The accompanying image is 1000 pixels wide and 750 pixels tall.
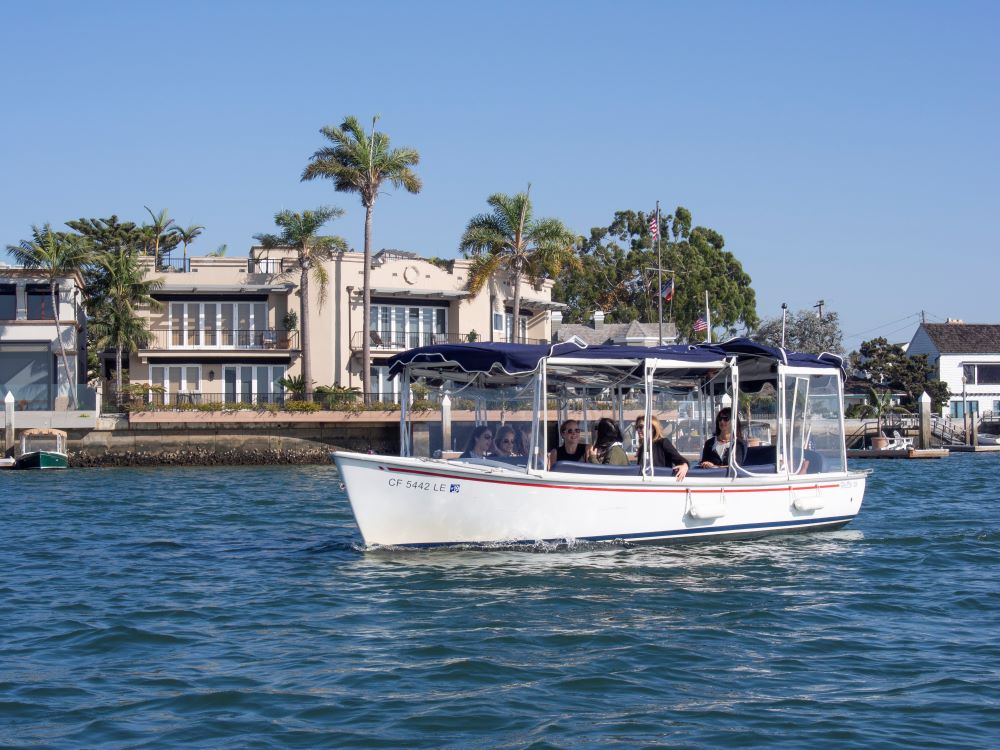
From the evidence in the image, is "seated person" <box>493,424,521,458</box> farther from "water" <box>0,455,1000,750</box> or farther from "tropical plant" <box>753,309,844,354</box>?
"tropical plant" <box>753,309,844,354</box>

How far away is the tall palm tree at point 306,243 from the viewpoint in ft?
176

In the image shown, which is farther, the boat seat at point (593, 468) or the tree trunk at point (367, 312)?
the tree trunk at point (367, 312)

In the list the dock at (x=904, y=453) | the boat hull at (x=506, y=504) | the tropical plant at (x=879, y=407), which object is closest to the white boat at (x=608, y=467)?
the boat hull at (x=506, y=504)

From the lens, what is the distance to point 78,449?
152 feet

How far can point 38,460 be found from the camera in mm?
43438

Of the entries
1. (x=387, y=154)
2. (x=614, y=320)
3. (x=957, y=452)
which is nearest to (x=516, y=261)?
(x=387, y=154)

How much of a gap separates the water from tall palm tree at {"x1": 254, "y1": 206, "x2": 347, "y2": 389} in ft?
112

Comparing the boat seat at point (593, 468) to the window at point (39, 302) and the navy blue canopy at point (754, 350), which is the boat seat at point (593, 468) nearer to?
the navy blue canopy at point (754, 350)

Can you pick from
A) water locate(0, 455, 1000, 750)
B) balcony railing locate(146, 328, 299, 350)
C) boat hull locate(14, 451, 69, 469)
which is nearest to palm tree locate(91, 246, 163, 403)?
balcony railing locate(146, 328, 299, 350)

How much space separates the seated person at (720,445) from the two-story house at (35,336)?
38866 millimetres

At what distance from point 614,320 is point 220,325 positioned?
143 ft

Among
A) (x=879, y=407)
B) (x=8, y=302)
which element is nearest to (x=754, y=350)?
(x=8, y=302)

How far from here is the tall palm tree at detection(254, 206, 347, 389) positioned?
5353 centimetres

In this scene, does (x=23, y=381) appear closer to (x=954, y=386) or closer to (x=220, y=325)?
(x=220, y=325)
